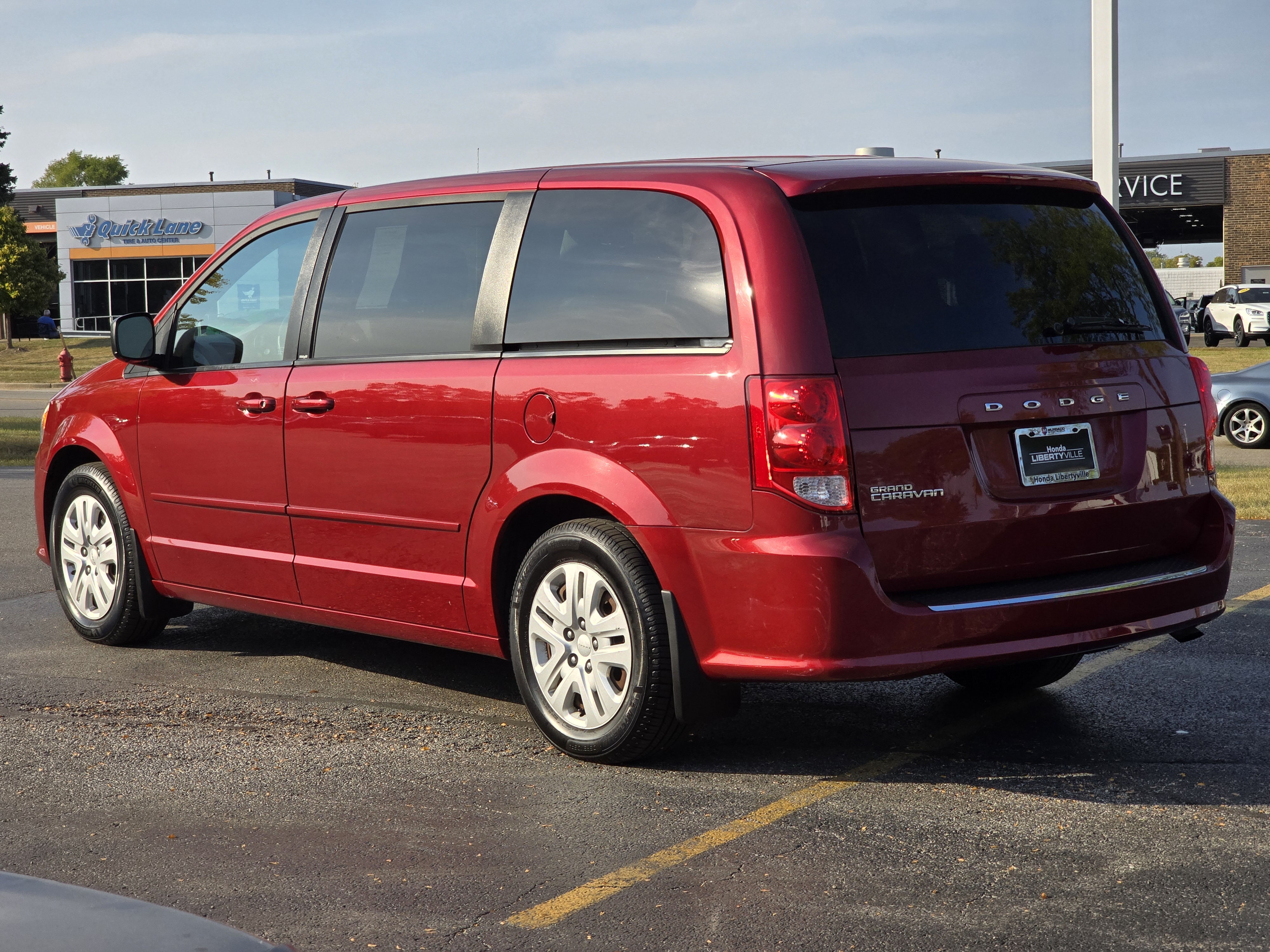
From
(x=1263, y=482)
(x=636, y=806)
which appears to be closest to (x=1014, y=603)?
(x=636, y=806)

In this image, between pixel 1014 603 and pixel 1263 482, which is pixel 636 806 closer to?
pixel 1014 603

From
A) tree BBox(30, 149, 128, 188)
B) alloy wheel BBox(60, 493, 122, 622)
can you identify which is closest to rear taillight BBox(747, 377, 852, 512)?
alloy wheel BBox(60, 493, 122, 622)

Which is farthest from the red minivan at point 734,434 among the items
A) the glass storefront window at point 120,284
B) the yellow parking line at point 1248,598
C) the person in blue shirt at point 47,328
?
the person in blue shirt at point 47,328

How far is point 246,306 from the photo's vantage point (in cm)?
611

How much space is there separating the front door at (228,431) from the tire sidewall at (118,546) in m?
0.25

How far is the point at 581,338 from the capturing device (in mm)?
4785

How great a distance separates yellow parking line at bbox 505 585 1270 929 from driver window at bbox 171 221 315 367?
9.08ft

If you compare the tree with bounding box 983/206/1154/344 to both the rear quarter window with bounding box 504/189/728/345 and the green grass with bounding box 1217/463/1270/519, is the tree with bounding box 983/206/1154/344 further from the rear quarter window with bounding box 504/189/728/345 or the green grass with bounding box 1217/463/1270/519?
the green grass with bounding box 1217/463/1270/519

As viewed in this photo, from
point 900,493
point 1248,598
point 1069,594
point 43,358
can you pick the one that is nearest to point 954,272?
point 900,493

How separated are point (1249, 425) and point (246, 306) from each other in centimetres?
1374

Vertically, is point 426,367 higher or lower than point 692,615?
higher

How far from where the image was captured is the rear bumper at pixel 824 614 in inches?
165

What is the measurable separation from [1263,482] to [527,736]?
9463mm

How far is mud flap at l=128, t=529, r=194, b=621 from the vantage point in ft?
21.3
